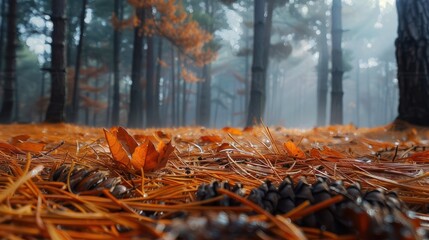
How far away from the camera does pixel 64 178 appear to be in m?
0.89

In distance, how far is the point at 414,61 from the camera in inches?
141

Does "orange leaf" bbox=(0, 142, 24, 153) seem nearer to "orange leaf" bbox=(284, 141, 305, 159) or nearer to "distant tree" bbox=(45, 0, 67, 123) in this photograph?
"orange leaf" bbox=(284, 141, 305, 159)

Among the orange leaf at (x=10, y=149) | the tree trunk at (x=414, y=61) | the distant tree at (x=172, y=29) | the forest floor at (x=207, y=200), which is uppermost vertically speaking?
the distant tree at (x=172, y=29)

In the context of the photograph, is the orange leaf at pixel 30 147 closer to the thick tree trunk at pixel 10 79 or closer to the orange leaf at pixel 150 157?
the orange leaf at pixel 150 157

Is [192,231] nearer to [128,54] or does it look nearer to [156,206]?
[156,206]

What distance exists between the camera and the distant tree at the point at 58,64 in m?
4.86

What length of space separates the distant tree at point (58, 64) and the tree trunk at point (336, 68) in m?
6.59

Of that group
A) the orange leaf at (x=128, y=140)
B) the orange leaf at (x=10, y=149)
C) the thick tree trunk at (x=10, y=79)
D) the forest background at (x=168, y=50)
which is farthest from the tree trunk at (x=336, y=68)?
the thick tree trunk at (x=10, y=79)

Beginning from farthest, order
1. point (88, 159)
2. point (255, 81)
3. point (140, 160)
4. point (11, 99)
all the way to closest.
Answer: point (11, 99) → point (255, 81) → point (88, 159) → point (140, 160)

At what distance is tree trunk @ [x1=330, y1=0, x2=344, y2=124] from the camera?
Answer: 8.29m

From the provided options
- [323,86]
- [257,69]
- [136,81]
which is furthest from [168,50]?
[257,69]

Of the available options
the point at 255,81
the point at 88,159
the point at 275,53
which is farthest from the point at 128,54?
the point at 88,159

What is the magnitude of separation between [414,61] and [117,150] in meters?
3.79

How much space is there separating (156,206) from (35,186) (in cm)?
32
